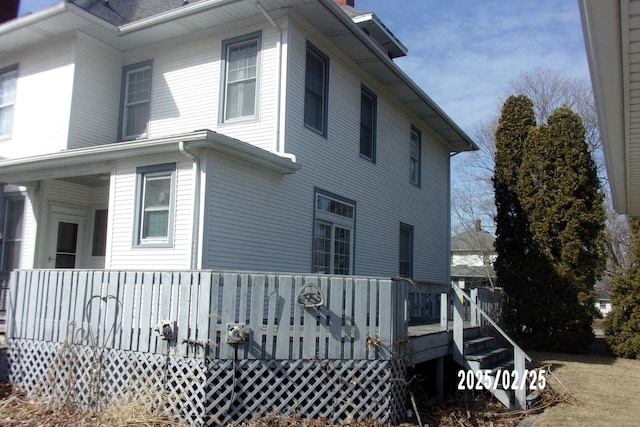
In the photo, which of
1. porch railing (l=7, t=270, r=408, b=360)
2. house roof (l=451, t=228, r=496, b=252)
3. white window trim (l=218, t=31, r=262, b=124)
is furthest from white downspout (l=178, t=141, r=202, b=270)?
house roof (l=451, t=228, r=496, b=252)

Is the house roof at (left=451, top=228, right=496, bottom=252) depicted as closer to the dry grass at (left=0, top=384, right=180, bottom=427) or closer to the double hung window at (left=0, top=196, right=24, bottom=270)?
the double hung window at (left=0, top=196, right=24, bottom=270)

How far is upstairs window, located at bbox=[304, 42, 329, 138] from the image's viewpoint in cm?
1100

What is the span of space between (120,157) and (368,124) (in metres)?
6.26

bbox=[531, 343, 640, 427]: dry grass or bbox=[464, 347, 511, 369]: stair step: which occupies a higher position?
bbox=[464, 347, 511, 369]: stair step

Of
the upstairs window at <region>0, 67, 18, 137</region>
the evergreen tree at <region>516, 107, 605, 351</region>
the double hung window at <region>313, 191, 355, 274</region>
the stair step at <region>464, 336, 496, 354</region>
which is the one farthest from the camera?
the evergreen tree at <region>516, 107, 605, 351</region>

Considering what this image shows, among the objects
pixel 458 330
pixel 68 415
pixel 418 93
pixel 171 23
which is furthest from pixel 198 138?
pixel 418 93

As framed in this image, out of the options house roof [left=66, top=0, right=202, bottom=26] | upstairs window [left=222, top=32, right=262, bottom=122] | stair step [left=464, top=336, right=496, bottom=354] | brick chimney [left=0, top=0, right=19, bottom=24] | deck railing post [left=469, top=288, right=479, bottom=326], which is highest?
brick chimney [left=0, top=0, right=19, bottom=24]

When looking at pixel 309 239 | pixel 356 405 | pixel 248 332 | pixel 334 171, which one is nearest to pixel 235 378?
pixel 248 332

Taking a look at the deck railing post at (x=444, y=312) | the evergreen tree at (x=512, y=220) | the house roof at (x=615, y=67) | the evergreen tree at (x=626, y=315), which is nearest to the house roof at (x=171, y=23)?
the evergreen tree at (x=512, y=220)

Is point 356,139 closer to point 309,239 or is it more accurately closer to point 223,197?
point 309,239

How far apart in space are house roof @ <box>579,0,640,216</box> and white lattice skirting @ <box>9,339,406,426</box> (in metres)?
3.65

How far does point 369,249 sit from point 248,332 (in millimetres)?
7195

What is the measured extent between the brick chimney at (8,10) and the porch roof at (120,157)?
548 cm

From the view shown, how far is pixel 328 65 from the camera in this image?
11.6 m
